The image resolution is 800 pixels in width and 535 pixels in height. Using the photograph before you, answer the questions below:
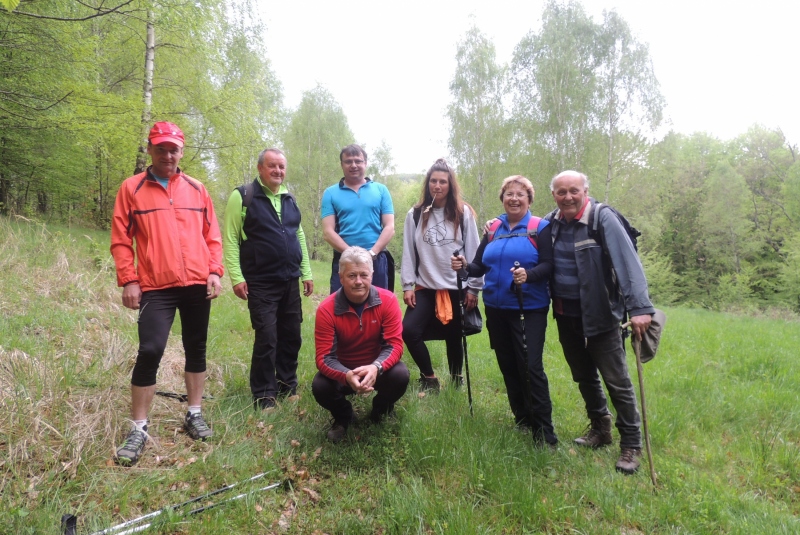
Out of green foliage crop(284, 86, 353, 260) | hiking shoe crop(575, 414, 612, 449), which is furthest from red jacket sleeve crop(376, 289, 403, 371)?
green foliage crop(284, 86, 353, 260)

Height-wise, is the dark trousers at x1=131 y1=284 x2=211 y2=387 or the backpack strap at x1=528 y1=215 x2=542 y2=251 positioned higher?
the backpack strap at x1=528 y1=215 x2=542 y2=251

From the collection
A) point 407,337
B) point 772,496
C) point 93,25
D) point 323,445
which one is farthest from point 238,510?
point 93,25

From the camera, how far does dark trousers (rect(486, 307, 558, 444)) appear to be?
319cm

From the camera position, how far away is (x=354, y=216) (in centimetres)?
402

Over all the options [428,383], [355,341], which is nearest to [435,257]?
[355,341]

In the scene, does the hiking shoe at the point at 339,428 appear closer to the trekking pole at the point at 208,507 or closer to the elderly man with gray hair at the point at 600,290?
the trekking pole at the point at 208,507

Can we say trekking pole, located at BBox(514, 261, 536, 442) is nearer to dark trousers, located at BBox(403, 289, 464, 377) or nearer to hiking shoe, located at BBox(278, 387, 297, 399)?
dark trousers, located at BBox(403, 289, 464, 377)

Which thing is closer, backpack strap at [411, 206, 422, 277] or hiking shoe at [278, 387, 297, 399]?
hiking shoe at [278, 387, 297, 399]

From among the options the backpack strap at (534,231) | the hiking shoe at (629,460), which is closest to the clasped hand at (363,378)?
the backpack strap at (534,231)

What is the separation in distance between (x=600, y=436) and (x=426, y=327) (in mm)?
1717

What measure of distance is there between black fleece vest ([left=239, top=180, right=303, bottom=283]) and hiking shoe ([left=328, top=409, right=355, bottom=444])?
1.29 metres

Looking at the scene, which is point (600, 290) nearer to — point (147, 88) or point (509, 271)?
point (509, 271)

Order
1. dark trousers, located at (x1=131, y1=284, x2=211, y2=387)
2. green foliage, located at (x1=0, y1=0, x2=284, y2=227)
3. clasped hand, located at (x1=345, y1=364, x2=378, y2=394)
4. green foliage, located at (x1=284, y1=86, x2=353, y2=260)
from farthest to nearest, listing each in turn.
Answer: green foliage, located at (x1=284, y1=86, x2=353, y2=260) < green foliage, located at (x1=0, y1=0, x2=284, y2=227) < clasped hand, located at (x1=345, y1=364, x2=378, y2=394) < dark trousers, located at (x1=131, y1=284, x2=211, y2=387)

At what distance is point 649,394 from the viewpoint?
4359mm
